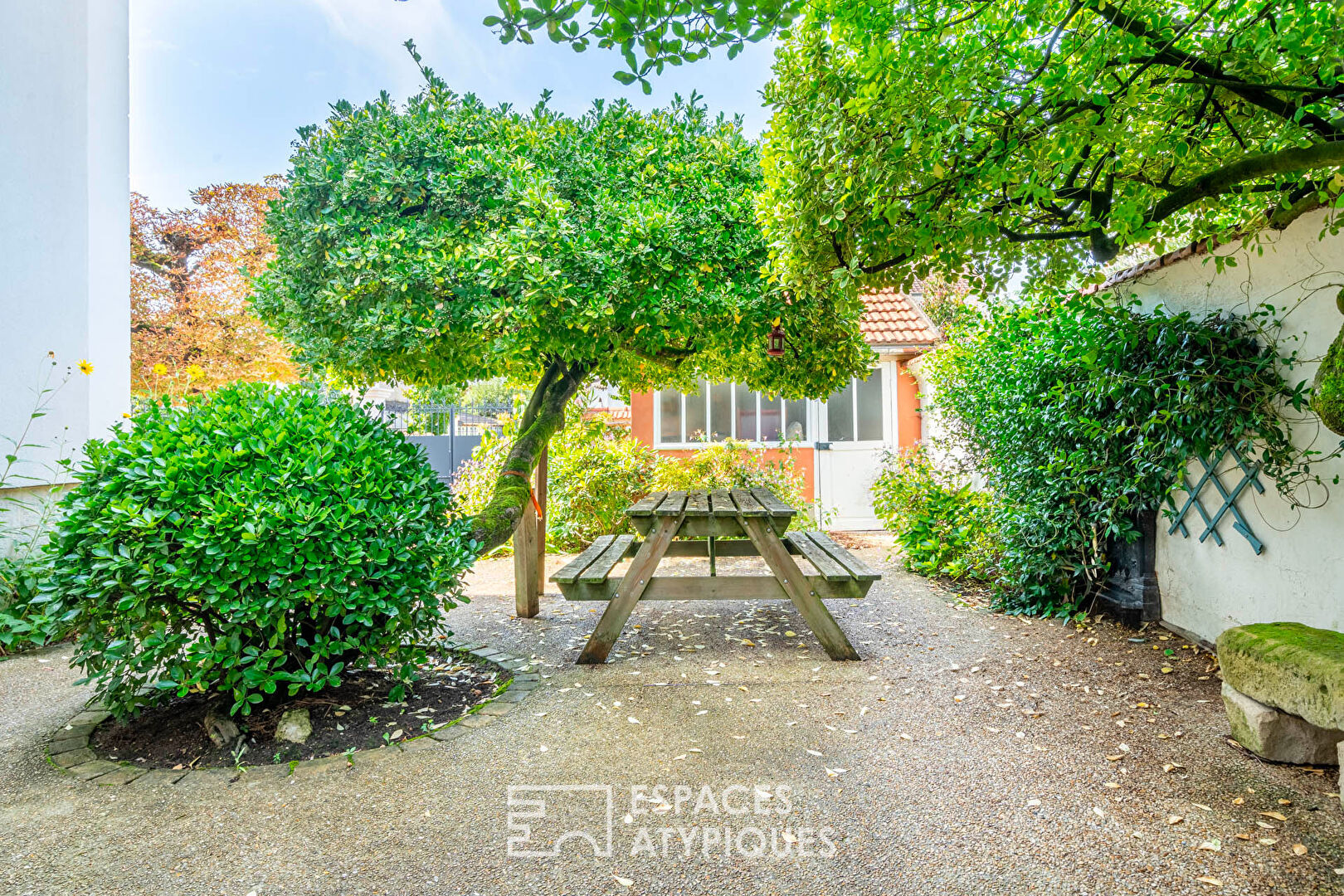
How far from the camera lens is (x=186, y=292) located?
1288cm

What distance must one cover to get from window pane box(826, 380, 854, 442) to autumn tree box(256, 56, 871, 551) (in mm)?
5274

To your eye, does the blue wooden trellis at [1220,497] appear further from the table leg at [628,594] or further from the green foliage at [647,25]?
the green foliage at [647,25]

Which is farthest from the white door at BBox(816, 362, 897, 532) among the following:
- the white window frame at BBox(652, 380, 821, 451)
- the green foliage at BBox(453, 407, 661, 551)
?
the green foliage at BBox(453, 407, 661, 551)

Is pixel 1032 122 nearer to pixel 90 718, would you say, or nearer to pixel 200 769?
pixel 200 769

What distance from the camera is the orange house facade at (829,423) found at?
9.99 m

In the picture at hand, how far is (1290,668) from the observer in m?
2.51

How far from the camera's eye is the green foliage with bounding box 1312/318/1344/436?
7.51 ft

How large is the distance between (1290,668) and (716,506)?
2.81m

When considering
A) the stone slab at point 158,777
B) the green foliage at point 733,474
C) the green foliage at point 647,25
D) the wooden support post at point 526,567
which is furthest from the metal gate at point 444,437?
the green foliage at point 647,25

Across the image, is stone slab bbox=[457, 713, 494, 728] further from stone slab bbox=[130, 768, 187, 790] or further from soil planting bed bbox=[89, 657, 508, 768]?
stone slab bbox=[130, 768, 187, 790]

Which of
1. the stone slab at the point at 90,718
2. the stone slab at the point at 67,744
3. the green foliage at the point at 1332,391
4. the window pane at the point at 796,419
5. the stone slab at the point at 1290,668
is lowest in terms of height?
the stone slab at the point at 67,744

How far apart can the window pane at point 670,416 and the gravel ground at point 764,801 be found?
253 inches

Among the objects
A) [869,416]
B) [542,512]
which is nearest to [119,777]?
[542,512]

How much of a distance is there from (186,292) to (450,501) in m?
12.6
